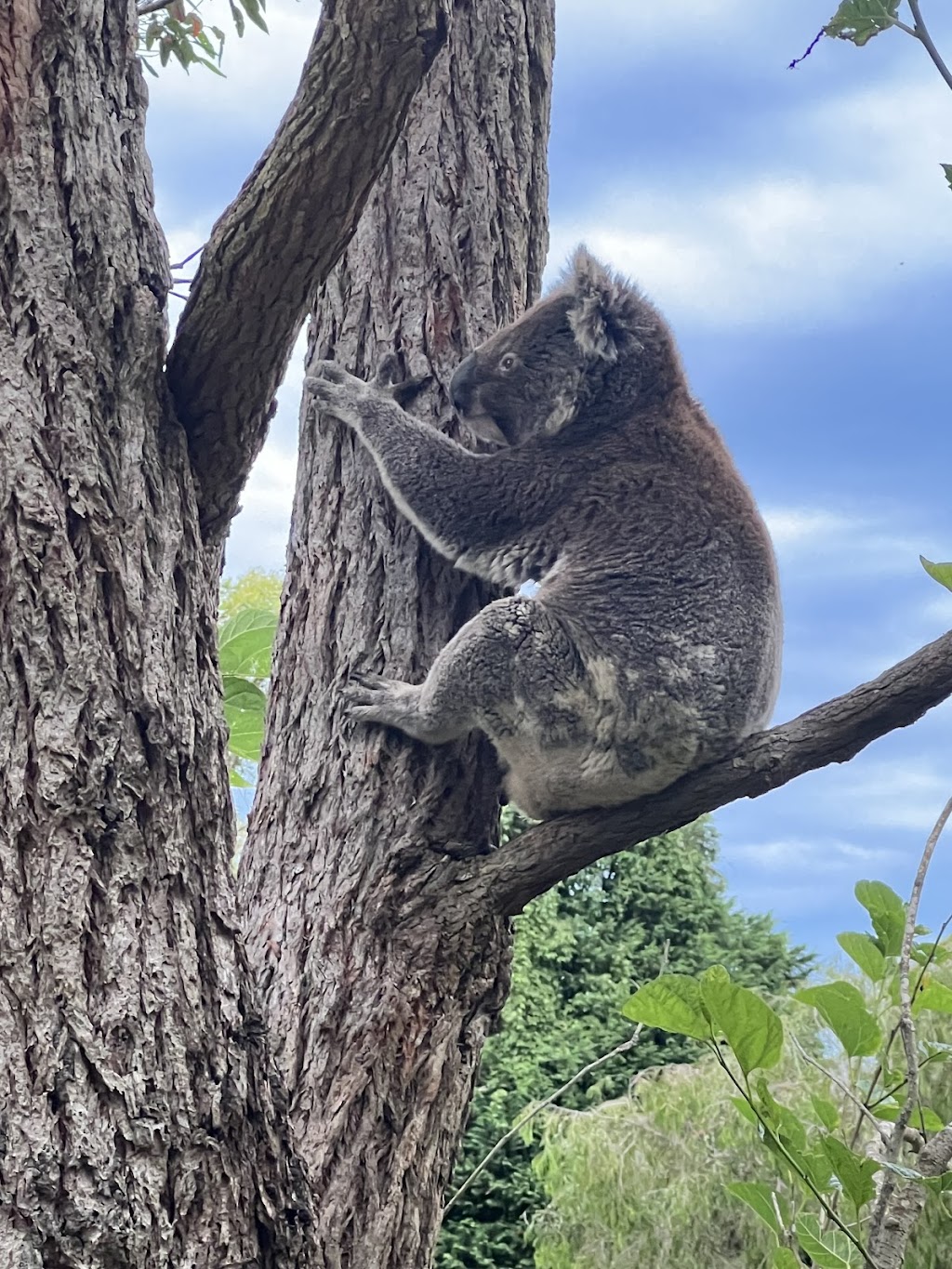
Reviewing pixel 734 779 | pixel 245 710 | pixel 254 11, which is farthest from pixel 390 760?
pixel 254 11

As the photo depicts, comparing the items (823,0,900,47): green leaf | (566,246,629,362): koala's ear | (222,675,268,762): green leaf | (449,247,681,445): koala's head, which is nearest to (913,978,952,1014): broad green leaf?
(823,0,900,47): green leaf

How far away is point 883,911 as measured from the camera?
154cm

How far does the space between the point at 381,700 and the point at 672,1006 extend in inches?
45.2

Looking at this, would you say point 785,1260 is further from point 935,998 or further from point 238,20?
point 238,20

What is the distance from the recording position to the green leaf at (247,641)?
2924mm

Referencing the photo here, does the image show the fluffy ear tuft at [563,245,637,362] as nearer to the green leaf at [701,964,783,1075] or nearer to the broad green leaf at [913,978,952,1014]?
the broad green leaf at [913,978,952,1014]

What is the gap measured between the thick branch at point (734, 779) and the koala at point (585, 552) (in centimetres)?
27

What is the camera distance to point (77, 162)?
5.85 feet

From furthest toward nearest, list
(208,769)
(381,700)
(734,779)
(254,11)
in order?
(254,11) → (381,700) → (734,779) → (208,769)

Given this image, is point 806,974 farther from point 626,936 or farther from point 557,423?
point 557,423

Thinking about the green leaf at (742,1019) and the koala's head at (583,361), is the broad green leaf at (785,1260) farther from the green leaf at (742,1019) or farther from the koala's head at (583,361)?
the koala's head at (583,361)

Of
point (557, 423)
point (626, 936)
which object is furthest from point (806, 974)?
point (557, 423)

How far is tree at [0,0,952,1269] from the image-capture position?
1455mm

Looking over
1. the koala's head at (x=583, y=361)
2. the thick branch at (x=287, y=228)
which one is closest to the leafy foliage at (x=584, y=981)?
the koala's head at (x=583, y=361)
